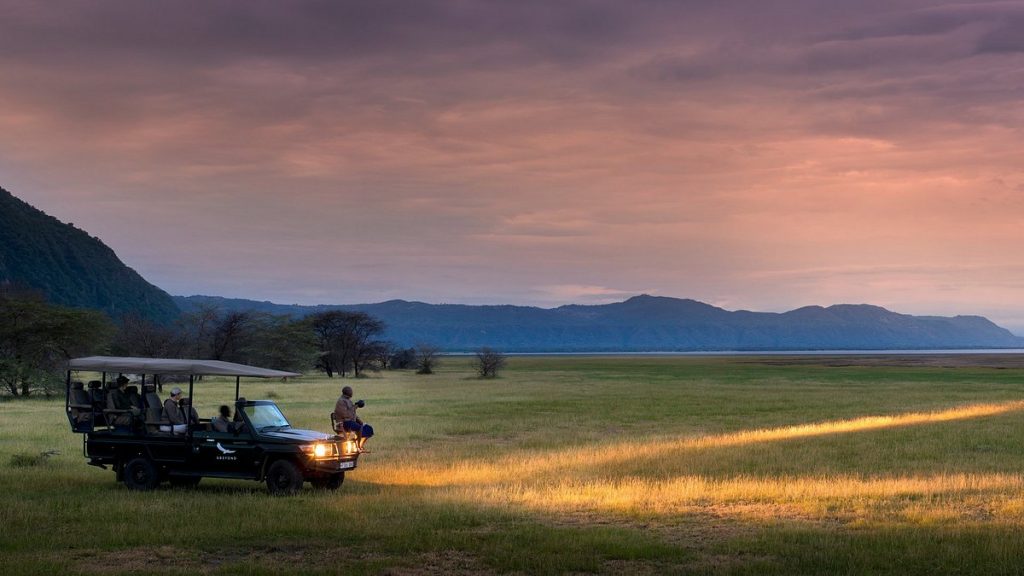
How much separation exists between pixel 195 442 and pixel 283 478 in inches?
87.7

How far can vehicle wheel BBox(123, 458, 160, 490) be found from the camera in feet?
74.2

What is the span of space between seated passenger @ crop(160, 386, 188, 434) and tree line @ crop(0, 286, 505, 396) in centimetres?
5100

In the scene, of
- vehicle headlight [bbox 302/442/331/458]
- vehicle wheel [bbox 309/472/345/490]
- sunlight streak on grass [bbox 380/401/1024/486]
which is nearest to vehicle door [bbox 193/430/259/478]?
vehicle headlight [bbox 302/442/331/458]

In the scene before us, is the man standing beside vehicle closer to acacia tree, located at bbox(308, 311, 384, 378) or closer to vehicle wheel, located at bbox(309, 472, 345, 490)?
vehicle wheel, located at bbox(309, 472, 345, 490)

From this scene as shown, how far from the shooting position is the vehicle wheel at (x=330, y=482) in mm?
22797

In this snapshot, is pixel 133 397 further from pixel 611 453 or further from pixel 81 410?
pixel 611 453

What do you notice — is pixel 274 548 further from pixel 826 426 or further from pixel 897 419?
pixel 897 419

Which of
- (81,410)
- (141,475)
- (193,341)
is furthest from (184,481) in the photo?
(193,341)

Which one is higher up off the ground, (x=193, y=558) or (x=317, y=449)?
(x=317, y=449)

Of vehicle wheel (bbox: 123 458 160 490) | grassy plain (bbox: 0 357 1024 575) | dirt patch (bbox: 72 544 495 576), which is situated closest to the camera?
dirt patch (bbox: 72 544 495 576)

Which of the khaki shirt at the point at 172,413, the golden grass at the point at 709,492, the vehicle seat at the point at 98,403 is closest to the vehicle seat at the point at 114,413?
the vehicle seat at the point at 98,403

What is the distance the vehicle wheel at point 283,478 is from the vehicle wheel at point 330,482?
3.05ft

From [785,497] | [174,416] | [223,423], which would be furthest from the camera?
[174,416]

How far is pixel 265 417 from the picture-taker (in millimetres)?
22797
